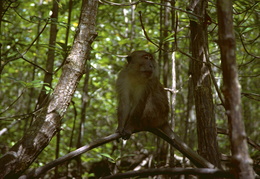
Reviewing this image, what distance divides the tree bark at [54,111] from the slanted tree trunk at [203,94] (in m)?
1.07

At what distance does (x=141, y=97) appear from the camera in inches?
177

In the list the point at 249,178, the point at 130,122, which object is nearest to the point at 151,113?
the point at 130,122

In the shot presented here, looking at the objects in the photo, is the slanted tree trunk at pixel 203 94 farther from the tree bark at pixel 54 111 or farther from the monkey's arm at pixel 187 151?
the tree bark at pixel 54 111

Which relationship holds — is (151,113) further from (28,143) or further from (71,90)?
(28,143)

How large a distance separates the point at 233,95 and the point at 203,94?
1.71 metres

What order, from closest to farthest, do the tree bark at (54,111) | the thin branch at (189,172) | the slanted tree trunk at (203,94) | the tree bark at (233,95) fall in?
the tree bark at (233,95)
the thin branch at (189,172)
the tree bark at (54,111)
the slanted tree trunk at (203,94)

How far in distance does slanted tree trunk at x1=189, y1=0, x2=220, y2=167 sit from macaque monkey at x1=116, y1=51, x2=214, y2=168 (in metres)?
1.08

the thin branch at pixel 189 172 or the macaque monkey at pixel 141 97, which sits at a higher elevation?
the macaque monkey at pixel 141 97

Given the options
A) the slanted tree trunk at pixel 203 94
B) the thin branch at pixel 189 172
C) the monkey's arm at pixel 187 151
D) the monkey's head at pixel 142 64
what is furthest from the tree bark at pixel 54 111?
the monkey's head at pixel 142 64

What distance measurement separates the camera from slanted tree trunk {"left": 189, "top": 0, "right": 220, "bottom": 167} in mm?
2912

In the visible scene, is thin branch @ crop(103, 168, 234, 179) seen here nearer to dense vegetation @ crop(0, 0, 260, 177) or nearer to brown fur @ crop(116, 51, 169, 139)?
dense vegetation @ crop(0, 0, 260, 177)

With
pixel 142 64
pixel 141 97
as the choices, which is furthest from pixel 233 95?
pixel 141 97

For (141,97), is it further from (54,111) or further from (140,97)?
(54,111)

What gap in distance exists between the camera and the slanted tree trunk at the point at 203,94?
2.91 meters
